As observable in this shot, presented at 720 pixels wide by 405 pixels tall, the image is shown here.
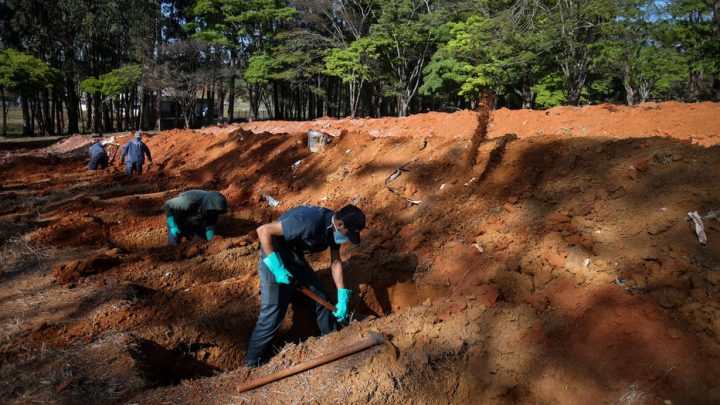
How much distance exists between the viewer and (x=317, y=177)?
7.88m

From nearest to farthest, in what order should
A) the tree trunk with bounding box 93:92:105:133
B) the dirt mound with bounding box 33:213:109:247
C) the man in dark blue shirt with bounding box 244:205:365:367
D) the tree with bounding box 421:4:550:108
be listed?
the man in dark blue shirt with bounding box 244:205:365:367
the dirt mound with bounding box 33:213:109:247
the tree with bounding box 421:4:550:108
the tree trunk with bounding box 93:92:105:133

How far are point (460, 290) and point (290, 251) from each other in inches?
60.3

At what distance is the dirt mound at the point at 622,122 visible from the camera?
660cm

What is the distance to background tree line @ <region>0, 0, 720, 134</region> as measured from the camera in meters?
13.2

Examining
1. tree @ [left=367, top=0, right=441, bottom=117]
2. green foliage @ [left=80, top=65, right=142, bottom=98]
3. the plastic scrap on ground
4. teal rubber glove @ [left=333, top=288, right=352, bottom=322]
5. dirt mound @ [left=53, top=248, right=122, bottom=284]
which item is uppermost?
tree @ [left=367, top=0, right=441, bottom=117]

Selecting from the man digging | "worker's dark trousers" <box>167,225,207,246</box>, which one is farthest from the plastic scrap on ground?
"worker's dark trousers" <box>167,225,207,246</box>

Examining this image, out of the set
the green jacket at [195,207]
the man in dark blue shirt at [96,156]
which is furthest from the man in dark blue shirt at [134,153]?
the green jacket at [195,207]

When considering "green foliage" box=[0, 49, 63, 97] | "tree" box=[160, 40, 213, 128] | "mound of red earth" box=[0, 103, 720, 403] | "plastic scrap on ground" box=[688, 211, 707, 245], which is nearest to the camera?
"mound of red earth" box=[0, 103, 720, 403]

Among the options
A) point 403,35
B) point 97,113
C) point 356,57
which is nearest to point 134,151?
point 356,57

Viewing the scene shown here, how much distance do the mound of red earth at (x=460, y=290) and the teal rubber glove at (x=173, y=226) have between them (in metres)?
0.33

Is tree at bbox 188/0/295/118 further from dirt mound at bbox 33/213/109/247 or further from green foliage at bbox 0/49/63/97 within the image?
dirt mound at bbox 33/213/109/247

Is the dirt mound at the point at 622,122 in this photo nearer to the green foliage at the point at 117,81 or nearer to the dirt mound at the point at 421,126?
the dirt mound at the point at 421,126

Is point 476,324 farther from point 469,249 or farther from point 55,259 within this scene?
point 55,259

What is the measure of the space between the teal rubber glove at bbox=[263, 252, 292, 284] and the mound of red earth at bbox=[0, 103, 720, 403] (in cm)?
53
